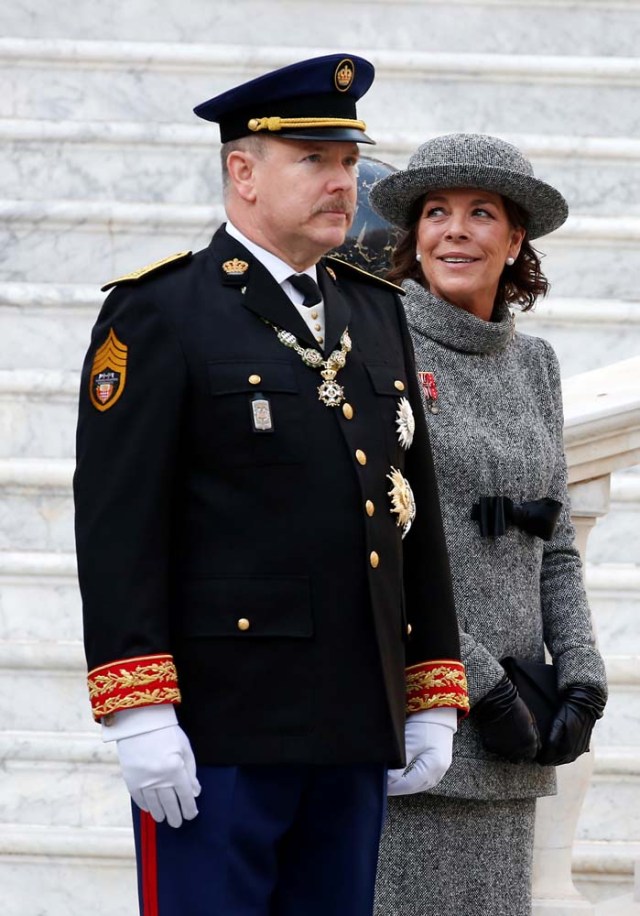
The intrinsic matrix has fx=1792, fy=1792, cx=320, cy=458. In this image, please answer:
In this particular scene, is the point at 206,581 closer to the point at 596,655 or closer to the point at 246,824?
the point at 246,824

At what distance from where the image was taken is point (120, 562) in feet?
7.15

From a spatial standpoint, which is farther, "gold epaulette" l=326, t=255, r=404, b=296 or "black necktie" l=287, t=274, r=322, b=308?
"gold epaulette" l=326, t=255, r=404, b=296

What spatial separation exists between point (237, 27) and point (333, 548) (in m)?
3.83

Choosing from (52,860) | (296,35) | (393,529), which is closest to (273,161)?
(393,529)

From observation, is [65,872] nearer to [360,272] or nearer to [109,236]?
[109,236]

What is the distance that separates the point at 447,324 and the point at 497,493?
0.93ft

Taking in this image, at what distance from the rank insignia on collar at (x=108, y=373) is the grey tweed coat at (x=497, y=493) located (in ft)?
2.24

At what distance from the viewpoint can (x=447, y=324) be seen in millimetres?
2869

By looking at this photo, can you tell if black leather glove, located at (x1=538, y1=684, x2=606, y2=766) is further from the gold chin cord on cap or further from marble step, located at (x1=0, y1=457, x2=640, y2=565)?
marble step, located at (x1=0, y1=457, x2=640, y2=565)

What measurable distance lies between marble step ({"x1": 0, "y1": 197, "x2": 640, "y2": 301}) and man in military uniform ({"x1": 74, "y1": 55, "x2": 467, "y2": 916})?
3.11 m

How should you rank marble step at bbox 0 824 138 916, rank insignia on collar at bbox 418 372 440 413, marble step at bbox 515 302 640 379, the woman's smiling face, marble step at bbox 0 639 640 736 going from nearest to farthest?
rank insignia on collar at bbox 418 372 440 413 → the woman's smiling face → marble step at bbox 0 824 138 916 → marble step at bbox 0 639 640 736 → marble step at bbox 515 302 640 379

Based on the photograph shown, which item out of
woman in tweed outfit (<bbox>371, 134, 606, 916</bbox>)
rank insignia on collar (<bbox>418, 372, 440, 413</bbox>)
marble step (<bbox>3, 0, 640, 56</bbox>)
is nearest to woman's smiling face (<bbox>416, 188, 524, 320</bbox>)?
woman in tweed outfit (<bbox>371, 134, 606, 916</bbox>)

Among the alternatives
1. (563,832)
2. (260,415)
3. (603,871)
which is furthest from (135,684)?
(603,871)

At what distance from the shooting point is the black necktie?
237 cm
